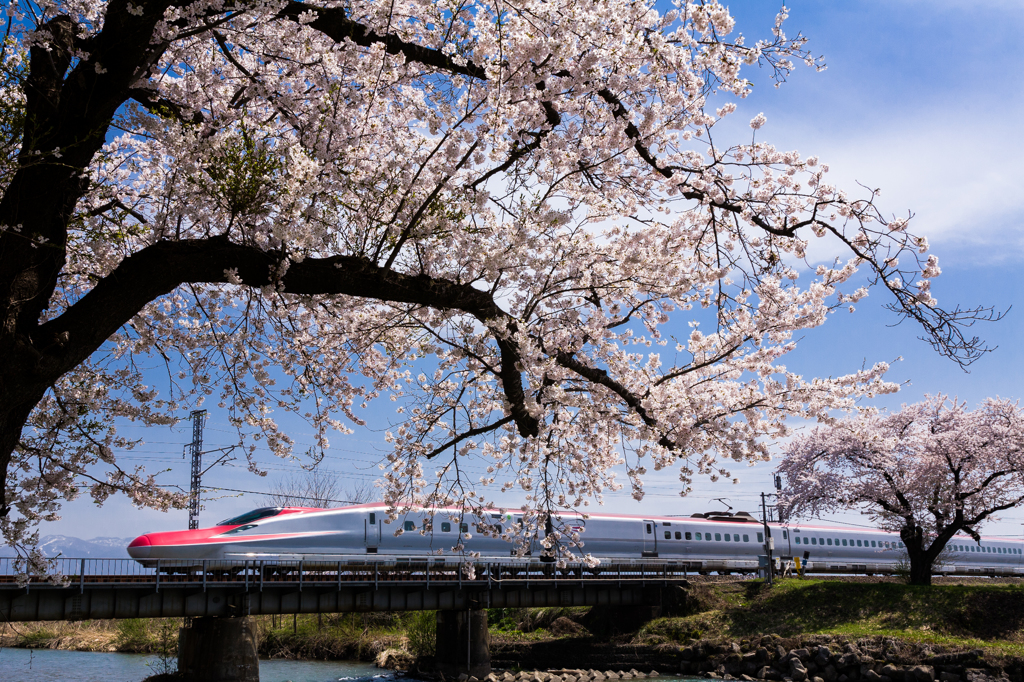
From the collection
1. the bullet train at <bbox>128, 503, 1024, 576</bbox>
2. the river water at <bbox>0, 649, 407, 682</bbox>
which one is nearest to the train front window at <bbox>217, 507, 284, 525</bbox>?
the bullet train at <bbox>128, 503, 1024, 576</bbox>

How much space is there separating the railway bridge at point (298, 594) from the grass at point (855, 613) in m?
2.38

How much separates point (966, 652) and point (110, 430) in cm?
2171

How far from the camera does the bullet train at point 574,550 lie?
19859mm

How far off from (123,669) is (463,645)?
13953 mm

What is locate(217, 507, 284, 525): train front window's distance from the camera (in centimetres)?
2116

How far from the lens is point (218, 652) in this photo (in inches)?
777

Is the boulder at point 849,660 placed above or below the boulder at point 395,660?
above

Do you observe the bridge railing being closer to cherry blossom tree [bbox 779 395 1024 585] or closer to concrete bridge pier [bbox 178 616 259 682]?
concrete bridge pier [bbox 178 616 259 682]

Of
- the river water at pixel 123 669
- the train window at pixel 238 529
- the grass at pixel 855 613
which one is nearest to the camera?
the train window at pixel 238 529

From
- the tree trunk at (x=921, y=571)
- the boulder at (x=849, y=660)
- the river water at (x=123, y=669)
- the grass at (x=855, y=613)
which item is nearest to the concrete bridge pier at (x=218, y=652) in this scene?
the river water at (x=123, y=669)

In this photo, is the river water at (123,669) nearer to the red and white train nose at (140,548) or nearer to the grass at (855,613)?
the red and white train nose at (140,548)

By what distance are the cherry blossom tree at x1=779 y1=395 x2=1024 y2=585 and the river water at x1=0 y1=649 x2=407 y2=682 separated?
18903 millimetres

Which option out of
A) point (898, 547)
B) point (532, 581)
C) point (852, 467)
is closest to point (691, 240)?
point (532, 581)

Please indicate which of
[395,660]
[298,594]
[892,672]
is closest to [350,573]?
[298,594]
